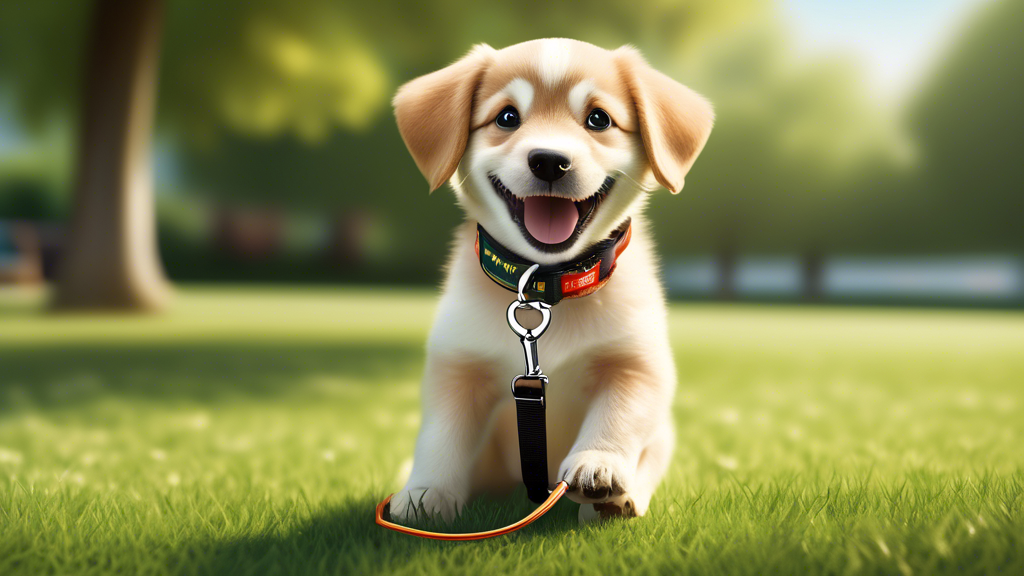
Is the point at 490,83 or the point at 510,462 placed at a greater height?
the point at 490,83

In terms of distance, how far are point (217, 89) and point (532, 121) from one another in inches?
498

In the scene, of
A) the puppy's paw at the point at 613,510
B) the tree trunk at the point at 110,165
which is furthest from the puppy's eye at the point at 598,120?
the tree trunk at the point at 110,165

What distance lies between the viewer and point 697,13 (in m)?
11.6

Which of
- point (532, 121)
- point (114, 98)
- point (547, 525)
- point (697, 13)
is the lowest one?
point (547, 525)

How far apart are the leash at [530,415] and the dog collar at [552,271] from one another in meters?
0.03

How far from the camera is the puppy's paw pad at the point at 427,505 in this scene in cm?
226

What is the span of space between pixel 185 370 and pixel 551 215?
5271 millimetres

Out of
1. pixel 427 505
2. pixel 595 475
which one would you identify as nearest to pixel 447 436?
pixel 427 505

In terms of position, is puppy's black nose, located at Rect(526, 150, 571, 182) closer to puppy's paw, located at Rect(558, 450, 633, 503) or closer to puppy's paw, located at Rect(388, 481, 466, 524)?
puppy's paw, located at Rect(558, 450, 633, 503)

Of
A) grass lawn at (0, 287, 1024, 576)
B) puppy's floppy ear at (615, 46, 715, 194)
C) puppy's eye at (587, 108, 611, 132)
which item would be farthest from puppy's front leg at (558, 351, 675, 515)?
puppy's eye at (587, 108, 611, 132)

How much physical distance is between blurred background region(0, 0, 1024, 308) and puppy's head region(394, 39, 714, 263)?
795 cm

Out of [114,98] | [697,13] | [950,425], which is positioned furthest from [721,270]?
[950,425]

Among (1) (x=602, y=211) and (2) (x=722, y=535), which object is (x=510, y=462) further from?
(1) (x=602, y=211)

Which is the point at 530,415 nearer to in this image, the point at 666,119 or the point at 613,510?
the point at 613,510
